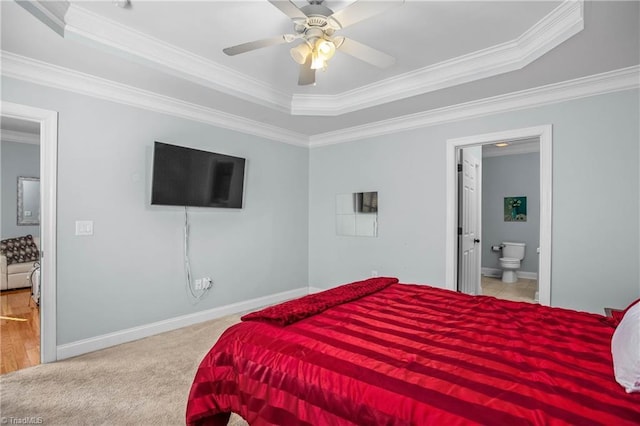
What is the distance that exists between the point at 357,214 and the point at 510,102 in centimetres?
214

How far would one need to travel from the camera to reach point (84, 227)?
116 inches

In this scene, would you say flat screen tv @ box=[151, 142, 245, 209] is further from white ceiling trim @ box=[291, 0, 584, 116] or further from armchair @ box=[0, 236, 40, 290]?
armchair @ box=[0, 236, 40, 290]

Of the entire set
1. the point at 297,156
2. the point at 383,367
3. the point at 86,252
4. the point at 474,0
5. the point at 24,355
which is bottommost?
the point at 24,355

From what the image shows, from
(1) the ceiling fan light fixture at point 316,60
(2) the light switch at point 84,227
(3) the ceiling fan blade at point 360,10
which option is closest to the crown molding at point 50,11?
(2) the light switch at point 84,227

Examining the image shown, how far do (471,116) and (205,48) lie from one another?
8.90 ft

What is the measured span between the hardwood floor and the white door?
4241 mm

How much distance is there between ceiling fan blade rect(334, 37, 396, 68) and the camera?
2.18 metres

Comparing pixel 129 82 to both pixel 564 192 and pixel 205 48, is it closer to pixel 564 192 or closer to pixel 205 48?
pixel 205 48

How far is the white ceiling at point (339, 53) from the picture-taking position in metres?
2.24

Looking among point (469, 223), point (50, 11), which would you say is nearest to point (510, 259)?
point (469, 223)

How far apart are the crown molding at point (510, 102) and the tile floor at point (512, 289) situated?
2791mm

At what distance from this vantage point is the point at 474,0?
220cm

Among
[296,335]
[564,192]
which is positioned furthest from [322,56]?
[564,192]

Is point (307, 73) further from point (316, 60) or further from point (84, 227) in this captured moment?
point (84, 227)
